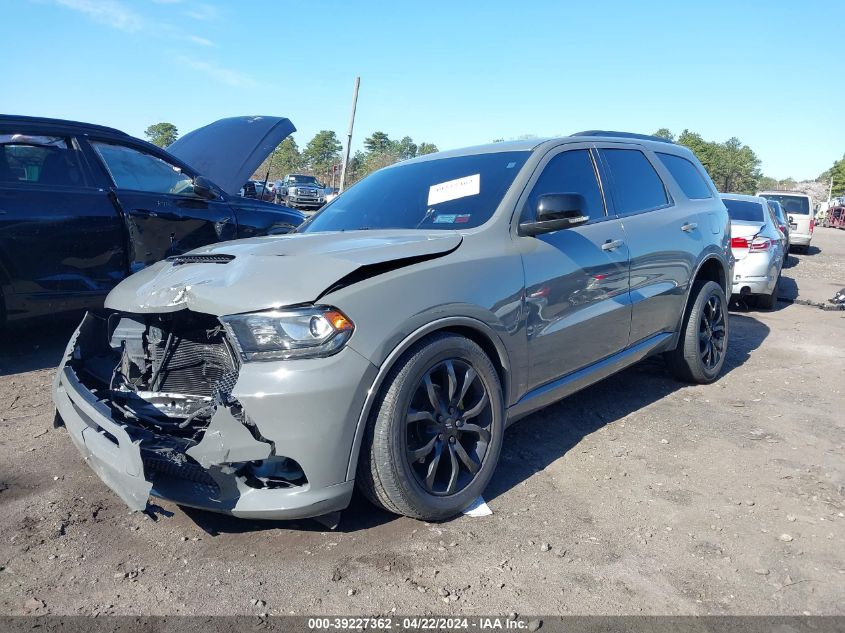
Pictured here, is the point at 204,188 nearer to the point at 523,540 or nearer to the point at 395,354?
the point at 395,354

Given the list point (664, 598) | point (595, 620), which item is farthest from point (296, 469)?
point (664, 598)

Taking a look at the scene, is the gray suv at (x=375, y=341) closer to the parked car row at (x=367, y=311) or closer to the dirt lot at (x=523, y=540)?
the parked car row at (x=367, y=311)

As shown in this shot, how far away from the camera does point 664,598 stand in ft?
7.79

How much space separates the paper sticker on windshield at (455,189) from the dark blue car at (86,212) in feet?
9.25

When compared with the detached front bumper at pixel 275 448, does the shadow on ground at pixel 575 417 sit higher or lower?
lower

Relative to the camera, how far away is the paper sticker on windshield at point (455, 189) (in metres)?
3.50

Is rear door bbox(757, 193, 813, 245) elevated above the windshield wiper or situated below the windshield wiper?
below

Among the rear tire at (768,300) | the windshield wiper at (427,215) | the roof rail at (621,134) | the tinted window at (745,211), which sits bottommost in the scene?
the rear tire at (768,300)

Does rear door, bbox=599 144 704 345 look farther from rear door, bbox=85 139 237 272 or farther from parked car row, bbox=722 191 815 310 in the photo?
parked car row, bbox=722 191 815 310

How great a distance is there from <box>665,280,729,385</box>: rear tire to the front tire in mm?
2407

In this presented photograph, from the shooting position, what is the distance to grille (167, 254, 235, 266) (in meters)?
2.96

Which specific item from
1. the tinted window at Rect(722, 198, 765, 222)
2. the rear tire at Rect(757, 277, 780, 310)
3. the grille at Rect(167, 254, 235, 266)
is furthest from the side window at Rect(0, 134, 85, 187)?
the rear tire at Rect(757, 277, 780, 310)

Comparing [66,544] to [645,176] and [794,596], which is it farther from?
[645,176]

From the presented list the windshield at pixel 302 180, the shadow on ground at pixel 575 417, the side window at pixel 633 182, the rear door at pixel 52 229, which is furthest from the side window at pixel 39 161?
the windshield at pixel 302 180
